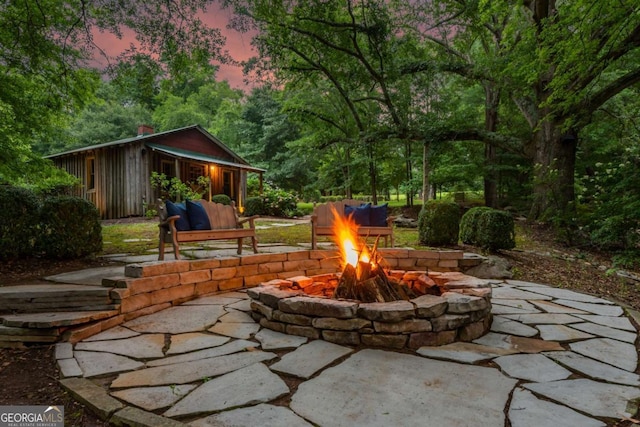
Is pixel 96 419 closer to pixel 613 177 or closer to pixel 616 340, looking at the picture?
pixel 616 340

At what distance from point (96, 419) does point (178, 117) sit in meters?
28.3

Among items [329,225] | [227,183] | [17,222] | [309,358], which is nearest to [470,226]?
[329,225]

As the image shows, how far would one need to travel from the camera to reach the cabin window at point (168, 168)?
1523cm

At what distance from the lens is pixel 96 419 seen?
154 cm

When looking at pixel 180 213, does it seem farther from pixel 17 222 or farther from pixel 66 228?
pixel 17 222

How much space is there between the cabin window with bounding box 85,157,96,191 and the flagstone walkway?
14413 millimetres

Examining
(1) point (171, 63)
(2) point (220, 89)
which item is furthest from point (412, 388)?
(2) point (220, 89)

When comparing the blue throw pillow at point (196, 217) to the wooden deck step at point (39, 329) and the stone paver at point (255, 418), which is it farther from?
the stone paver at point (255, 418)

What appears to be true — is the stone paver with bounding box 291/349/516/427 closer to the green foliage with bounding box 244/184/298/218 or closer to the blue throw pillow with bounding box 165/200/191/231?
the blue throw pillow with bounding box 165/200/191/231

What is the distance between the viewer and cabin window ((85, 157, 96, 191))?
14414 millimetres

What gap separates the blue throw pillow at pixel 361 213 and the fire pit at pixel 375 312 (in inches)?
83.4

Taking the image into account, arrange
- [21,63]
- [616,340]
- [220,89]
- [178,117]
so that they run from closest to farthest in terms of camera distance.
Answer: [616,340] → [21,63] → [178,117] → [220,89]

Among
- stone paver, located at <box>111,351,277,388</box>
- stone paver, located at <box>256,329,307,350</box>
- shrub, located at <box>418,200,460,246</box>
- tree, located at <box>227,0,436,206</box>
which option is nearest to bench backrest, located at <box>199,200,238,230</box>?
stone paver, located at <box>256,329,307,350</box>

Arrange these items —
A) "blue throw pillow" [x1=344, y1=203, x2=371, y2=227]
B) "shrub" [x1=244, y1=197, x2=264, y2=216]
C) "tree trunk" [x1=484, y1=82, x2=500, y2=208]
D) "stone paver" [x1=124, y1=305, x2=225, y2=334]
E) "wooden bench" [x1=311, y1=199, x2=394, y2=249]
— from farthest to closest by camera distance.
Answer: "shrub" [x1=244, y1=197, x2=264, y2=216] < "tree trunk" [x1=484, y1=82, x2=500, y2=208] < "blue throw pillow" [x1=344, y1=203, x2=371, y2=227] < "wooden bench" [x1=311, y1=199, x2=394, y2=249] < "stone paver" [x1=124, y1=305, x2=225, y2=334]
